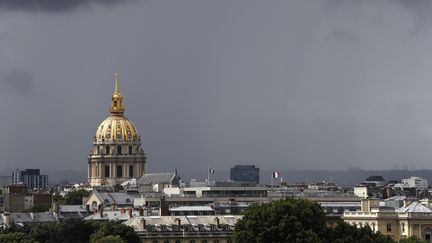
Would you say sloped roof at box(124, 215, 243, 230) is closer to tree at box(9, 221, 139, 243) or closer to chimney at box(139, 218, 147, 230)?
chimney at box(139, 218, 147, 230)

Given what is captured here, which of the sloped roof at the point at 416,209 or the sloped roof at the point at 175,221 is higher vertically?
the sloped roof at the point at 416,209

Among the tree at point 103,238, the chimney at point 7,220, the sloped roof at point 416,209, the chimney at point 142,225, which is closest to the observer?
the tree at point 103,238

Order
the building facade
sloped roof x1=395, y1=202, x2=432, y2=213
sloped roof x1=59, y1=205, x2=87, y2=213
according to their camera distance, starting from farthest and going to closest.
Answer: sloped roof x1=59, y1=205, x2=87, y2=213 → sloped roof x1=395, y1=202, x2=432, y2=213 → the building facade

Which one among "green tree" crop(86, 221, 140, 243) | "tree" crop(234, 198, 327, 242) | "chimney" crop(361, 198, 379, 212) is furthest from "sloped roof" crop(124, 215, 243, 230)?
"tree" crop(234, 198, 327, 242)

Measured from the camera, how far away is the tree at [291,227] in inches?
4892

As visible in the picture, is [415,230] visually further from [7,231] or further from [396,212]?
[7,231]

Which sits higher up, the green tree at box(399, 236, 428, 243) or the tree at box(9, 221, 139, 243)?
the tree at box(9, 221, 139, 243)

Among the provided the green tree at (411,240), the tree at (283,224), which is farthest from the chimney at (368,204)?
the tree at (283,224)

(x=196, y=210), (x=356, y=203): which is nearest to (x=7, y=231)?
(x=196, y=210)

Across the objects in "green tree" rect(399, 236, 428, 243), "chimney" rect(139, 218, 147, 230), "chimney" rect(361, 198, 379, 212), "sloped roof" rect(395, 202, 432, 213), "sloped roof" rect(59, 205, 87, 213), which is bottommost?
"green tree" rect(399, 236, 428, 243)

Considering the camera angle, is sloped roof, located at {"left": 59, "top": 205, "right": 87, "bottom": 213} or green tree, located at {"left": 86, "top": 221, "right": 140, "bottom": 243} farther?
sloped roof, located at {"left": 59, "top": 205, "right": 87, "bottom": 213}

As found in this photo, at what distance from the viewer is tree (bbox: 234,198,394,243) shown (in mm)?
124250

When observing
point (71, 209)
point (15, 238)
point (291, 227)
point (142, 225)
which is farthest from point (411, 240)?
point (71, 209)

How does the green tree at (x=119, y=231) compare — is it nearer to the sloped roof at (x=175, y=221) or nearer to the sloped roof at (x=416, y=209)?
the sloped roof at (x=175, y=221)
